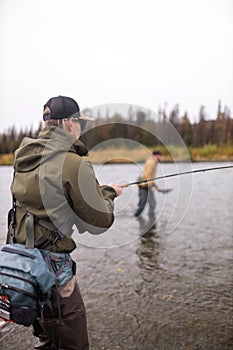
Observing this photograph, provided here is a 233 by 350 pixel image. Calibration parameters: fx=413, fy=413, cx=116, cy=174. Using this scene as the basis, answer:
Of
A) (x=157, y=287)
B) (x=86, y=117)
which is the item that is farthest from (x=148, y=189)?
(x=86, y=117)

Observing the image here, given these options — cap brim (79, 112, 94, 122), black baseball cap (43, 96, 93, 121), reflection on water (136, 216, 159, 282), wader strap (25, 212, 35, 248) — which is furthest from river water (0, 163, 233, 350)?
wader strap (25, 212, 35, 248)

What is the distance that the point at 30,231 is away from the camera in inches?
102

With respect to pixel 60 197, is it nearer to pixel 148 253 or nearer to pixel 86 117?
pixel 86 117

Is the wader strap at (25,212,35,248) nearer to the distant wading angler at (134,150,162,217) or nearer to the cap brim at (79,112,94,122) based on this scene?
the cap brim at (79,112,94,122)

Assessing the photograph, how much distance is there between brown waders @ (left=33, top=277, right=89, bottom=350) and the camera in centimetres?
277

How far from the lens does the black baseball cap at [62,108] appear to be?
2729 millimetres

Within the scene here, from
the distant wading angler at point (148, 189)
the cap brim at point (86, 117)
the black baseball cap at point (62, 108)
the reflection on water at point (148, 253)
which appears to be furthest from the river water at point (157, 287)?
the black baseball cap at point (62, 108)

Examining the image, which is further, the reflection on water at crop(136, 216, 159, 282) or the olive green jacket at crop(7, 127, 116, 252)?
the reflection on water at crop(136, 216, 159, 282)

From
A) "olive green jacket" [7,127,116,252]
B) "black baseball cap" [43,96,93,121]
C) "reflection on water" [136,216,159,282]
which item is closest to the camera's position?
"olive green jacket" [7,127,116,252]

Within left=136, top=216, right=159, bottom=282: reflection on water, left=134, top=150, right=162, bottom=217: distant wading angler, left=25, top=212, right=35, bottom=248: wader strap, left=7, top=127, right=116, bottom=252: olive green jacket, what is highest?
left=7, top=127, right=116, bottom=252: olive green jacket

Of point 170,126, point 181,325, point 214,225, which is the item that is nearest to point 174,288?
point 181,325

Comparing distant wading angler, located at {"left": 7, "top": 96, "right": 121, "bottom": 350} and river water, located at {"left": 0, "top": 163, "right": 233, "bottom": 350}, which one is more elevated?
distant wading angler, located at {"left": 7, "top": 96, "right": 121, "bottom": 350}

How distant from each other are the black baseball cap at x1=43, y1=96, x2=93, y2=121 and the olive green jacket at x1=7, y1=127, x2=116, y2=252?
11cm

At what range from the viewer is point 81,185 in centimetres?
254
